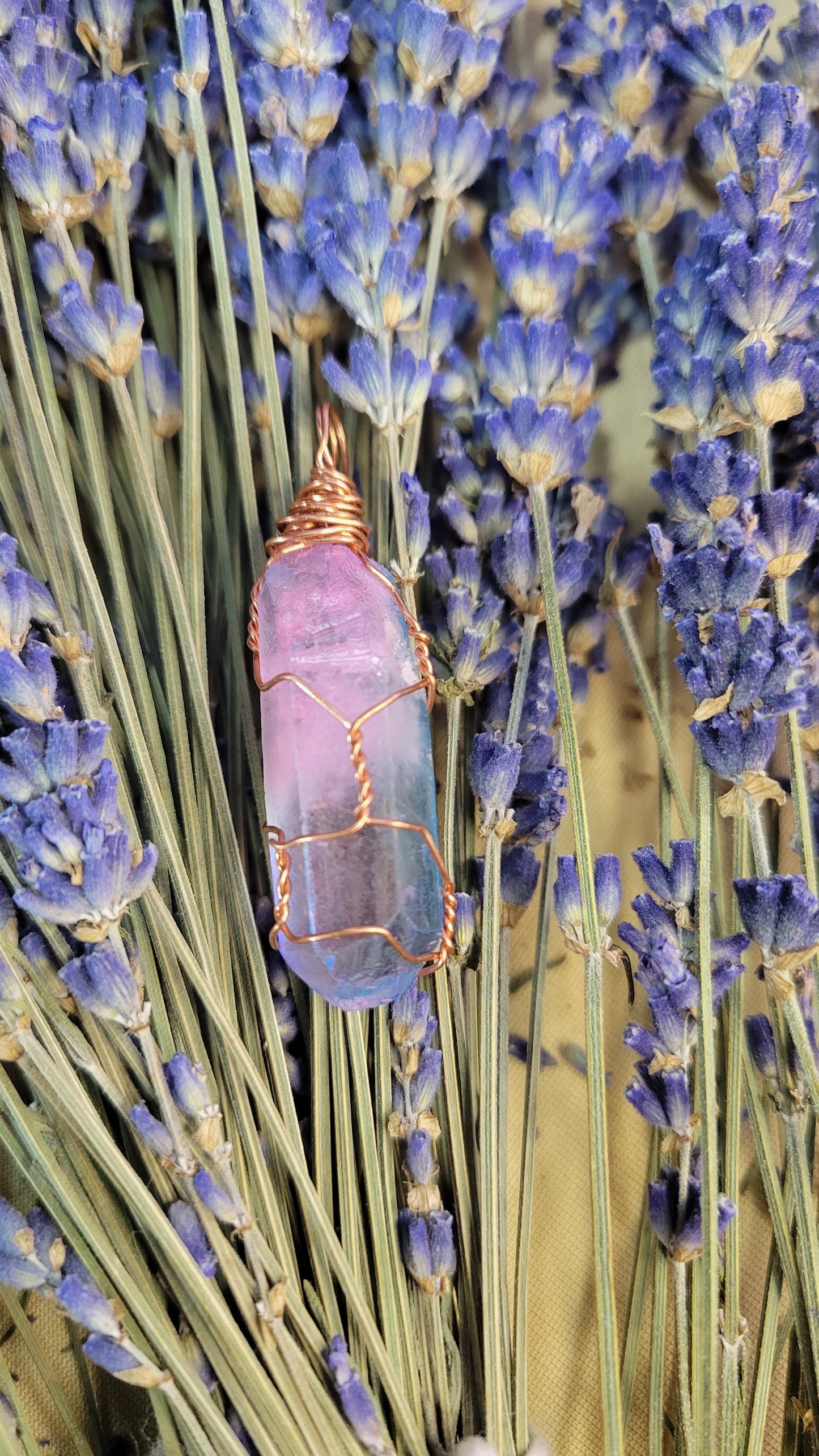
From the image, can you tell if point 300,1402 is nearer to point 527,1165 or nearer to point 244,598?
point 527,1165

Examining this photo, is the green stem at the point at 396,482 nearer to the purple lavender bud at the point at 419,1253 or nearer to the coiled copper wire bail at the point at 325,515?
the coiled copper wire bail at the point at 325,515

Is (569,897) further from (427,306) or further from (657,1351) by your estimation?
(427,306)

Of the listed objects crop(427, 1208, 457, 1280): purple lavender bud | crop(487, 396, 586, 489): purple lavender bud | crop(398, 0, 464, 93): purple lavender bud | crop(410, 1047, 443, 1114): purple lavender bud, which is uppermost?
crop(398, 0, 464, 93): purple lavender bud

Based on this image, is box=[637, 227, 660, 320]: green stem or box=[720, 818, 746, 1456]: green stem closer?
box=[720, 818, 746, 1456]: green stem

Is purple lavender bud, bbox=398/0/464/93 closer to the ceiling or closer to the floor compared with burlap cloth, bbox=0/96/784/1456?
closer to the ceiling

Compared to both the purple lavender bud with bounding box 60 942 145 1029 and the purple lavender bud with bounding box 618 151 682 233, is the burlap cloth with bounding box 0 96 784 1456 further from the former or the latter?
the purple lavender bud with bounding box 60 942 145 1029

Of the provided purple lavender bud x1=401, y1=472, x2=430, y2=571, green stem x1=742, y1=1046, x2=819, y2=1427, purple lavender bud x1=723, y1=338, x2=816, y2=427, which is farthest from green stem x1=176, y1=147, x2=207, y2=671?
green stem x1=742, y1=1046, x2=819, y2=1427

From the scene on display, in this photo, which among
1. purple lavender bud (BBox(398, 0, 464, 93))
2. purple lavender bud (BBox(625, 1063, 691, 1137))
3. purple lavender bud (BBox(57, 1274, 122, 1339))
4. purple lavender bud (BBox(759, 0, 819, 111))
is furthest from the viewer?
purple lavender bud (BBox(759, 0, 819, 111))
